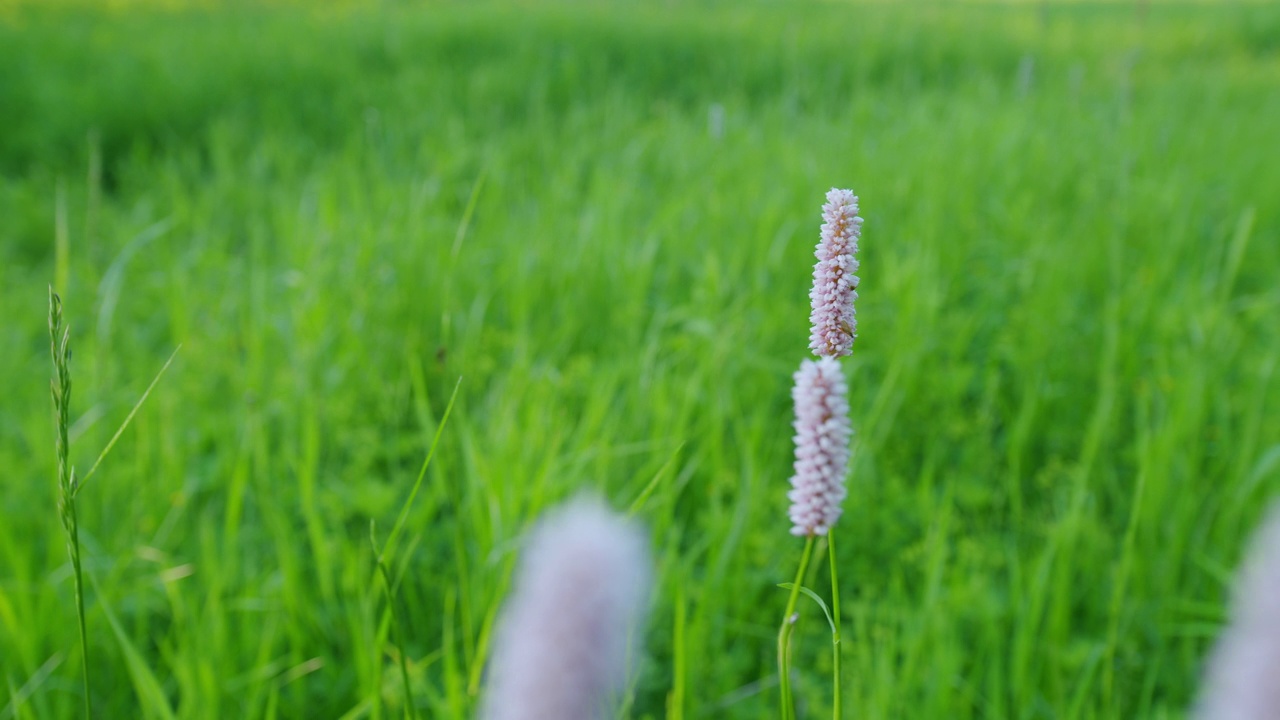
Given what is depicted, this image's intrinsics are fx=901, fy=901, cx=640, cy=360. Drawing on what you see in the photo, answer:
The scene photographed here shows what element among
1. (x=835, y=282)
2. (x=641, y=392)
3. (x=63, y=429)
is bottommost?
(x=641, y=392)

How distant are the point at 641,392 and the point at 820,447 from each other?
5.63 feet

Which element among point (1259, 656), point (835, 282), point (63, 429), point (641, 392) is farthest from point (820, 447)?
point (641, 392)

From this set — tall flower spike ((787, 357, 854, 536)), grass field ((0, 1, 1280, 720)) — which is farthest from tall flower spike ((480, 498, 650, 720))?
grass field ((0, 1, 1280, 720))

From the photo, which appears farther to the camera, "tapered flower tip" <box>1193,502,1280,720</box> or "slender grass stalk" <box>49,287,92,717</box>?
"slender grass stalk" <box>49,287,92,717</box>

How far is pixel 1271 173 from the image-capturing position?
4.82 meters

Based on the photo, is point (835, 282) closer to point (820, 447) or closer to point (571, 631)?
point (820, 447)

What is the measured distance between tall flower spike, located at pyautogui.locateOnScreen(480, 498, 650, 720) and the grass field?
0.24 meters

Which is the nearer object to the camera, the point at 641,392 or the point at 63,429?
the point at 63,429

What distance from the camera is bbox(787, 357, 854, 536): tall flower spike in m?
0.58

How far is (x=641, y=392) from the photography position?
2.29 meters

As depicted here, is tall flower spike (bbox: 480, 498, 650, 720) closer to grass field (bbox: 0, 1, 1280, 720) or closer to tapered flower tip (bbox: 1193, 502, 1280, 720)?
grass field (bbox: 0, 1, 1280, 720)

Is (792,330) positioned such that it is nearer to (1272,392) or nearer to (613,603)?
(1272,392)

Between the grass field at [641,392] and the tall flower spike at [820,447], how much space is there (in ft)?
0.92

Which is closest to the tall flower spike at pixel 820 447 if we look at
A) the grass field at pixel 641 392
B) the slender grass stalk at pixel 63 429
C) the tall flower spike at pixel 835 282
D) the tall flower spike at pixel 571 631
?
the tall flower spike at pixel 835 282
